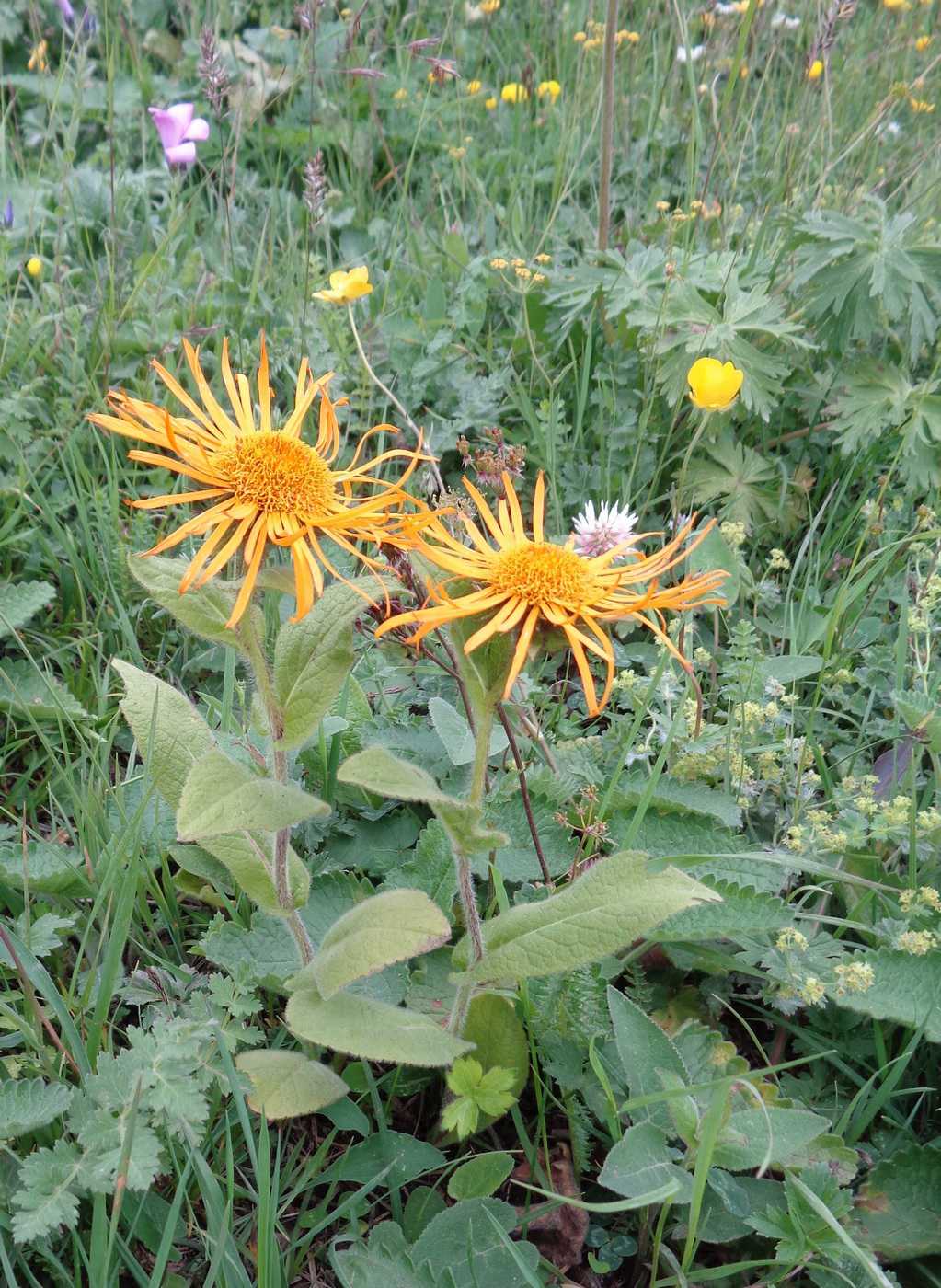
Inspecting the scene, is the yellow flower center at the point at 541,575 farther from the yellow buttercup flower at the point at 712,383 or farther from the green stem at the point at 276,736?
the yellow buttercup flower at the point at 712,383

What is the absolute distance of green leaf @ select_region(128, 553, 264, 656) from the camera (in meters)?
1.28

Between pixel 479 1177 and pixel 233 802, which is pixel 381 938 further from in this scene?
pixel 479 1177

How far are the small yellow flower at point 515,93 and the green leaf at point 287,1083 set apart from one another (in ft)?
11.6

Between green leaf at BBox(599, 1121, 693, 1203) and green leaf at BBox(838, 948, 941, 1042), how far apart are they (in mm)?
345

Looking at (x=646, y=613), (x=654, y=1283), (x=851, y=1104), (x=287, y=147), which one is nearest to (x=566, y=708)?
(x=646, y=613)

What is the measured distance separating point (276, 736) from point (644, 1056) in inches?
25.9

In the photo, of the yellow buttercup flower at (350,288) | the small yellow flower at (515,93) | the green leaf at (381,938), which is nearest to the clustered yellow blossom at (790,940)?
the green leaf at (381,938)

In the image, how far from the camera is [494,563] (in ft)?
4.29

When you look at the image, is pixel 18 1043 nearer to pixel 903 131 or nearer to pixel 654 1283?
pixel 654 1283

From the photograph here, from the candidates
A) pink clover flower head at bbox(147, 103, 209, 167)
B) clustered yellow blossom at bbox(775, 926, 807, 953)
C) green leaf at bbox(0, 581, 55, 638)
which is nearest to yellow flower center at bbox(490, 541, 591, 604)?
clustered yellow blossom at bbox(775, 926, 807, 953)

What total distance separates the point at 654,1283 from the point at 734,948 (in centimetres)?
52

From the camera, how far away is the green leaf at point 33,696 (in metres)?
1.98

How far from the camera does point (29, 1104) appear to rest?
136cm

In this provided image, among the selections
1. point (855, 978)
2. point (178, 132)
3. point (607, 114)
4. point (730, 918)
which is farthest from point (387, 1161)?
point (178, 132)
